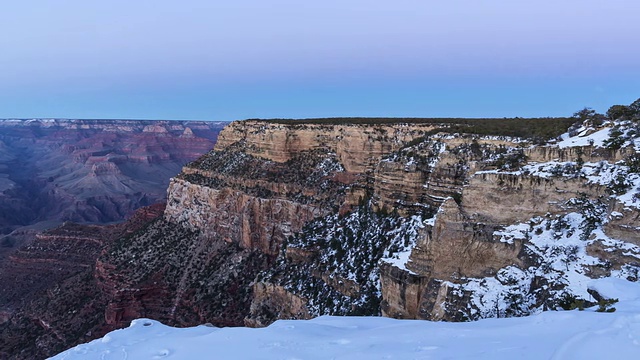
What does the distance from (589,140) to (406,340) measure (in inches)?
532

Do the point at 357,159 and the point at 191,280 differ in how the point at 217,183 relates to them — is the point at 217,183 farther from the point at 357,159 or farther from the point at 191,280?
the point at 357,159

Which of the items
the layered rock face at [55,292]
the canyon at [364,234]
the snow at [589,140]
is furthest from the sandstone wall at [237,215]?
the snow at [589,140]

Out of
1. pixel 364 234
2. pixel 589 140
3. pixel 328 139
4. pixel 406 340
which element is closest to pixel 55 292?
pixel 328 139

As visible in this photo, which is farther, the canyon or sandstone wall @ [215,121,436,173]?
sandstone wall @ [215,121,436,173]

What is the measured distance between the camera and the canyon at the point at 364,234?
17375 mm

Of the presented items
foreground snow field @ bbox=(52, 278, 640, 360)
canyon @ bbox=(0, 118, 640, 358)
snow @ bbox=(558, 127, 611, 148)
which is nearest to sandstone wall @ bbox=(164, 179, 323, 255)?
canyon @ bbox=(0, 118, 640, 358)

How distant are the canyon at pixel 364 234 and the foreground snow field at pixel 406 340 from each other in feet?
13.3

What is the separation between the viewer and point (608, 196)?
1714 cm

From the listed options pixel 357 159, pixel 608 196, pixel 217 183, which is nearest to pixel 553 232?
pixel 608 196

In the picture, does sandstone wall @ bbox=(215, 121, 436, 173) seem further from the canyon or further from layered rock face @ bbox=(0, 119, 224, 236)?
layered rock face @ bbox=(0, 119, 224, 236)

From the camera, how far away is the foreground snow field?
985 cm

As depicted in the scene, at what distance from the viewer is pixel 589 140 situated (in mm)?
19578

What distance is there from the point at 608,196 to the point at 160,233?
48.2m

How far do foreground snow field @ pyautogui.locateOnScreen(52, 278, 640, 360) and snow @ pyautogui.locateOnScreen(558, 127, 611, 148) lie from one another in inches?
300
